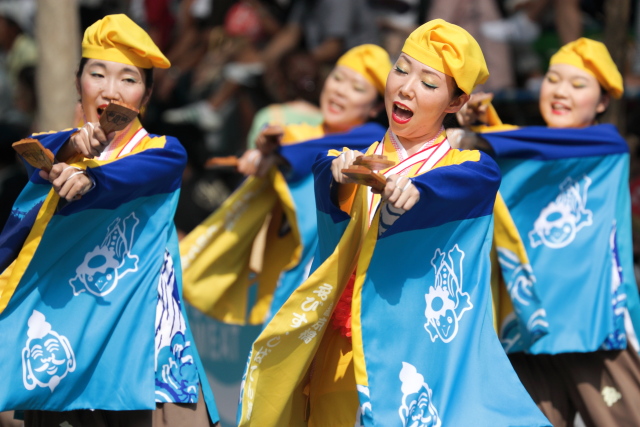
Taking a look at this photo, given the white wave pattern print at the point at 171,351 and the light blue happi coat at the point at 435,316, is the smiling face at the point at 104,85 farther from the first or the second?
the light blue happi coat at the point at 435,316

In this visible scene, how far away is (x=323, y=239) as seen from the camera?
3.33 m

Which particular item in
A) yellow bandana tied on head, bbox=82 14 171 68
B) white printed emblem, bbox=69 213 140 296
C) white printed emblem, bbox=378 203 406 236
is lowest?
white printed emblem, bbox=69 213 140 296

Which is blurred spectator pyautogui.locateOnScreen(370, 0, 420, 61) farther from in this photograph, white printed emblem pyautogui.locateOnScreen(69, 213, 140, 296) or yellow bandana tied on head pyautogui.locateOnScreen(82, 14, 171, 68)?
white printed emblem pyautogui.locateOnScreen(69, 213, 140, 296)

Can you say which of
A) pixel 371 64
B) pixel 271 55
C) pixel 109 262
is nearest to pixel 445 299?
pixel 109 262

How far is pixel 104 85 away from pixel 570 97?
6.33 ft

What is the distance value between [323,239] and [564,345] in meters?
1.32

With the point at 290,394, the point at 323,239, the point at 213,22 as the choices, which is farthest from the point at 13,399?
the point at 213,22

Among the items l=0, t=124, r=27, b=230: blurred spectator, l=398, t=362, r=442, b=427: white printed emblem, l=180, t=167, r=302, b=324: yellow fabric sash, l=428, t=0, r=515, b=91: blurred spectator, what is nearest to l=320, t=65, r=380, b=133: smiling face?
l=180, t=167, r=302, b=324: yellow fabric sash

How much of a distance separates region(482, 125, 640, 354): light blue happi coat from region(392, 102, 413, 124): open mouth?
1.00 metres

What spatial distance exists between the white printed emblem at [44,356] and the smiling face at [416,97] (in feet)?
4.05

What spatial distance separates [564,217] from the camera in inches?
169

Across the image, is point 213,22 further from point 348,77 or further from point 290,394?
point 290,394

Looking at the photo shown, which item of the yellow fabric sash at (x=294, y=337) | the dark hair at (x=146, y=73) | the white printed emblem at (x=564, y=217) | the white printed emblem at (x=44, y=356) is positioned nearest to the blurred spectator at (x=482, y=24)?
the white printed emblem at (x=564, y=217)

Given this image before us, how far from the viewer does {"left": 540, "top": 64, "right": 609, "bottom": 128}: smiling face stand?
4.45 meters
